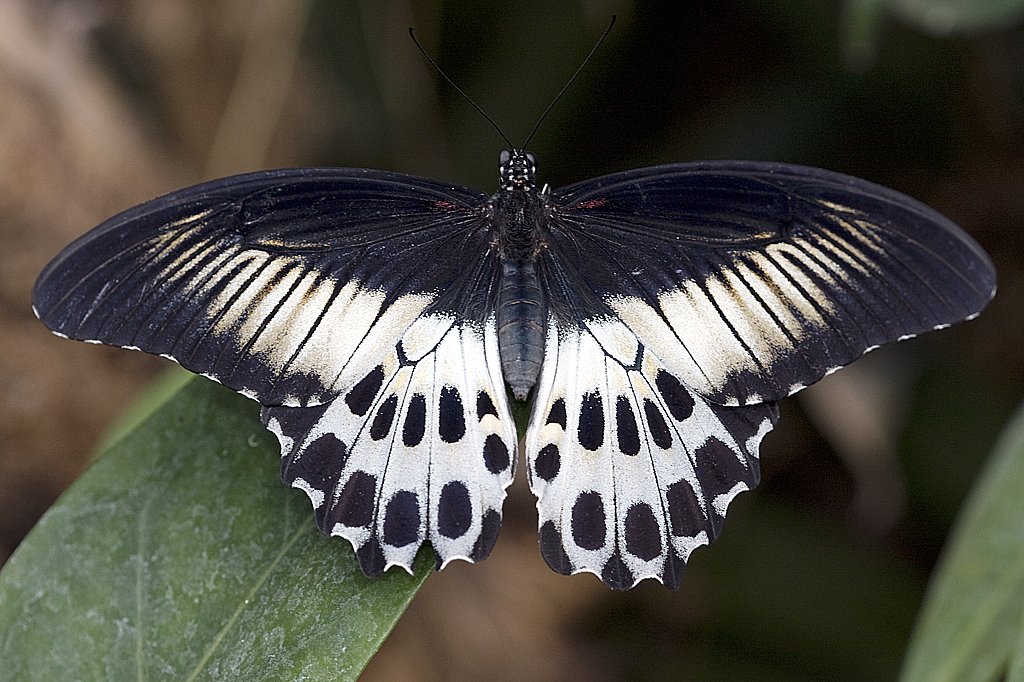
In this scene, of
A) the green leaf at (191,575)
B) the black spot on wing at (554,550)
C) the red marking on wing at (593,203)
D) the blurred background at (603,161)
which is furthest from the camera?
the blurred background at (603,161)

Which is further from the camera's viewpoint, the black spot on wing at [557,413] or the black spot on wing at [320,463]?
the black spot on wing at [557,413]

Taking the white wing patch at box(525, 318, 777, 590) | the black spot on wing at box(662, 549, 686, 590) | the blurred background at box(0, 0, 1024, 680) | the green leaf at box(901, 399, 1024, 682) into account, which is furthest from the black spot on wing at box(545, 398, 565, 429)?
the blurred background at box(0, 0, 1024, 680)

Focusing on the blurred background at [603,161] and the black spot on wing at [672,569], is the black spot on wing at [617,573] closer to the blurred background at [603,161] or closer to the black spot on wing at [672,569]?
the black spot on wing at [672,569]

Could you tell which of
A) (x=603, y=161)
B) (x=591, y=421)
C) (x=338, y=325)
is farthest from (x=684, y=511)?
(x=603, y=161)

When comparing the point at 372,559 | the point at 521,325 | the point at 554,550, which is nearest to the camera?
the point at 372,559

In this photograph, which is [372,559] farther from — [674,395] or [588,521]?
[674,395]

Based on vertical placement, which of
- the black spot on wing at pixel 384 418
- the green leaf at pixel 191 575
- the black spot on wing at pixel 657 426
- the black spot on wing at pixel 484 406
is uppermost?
the black spot on wing at pixel 657 426

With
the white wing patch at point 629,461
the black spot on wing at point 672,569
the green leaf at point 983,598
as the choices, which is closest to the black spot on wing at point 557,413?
the white wing patch at point 629,461
